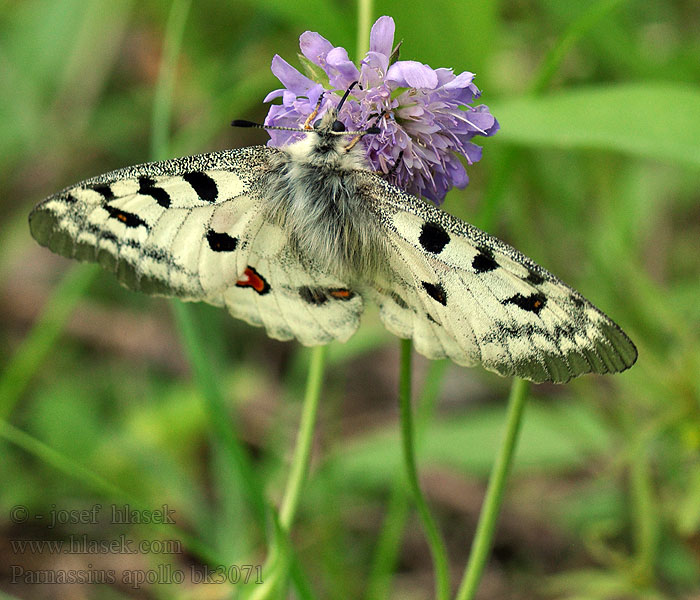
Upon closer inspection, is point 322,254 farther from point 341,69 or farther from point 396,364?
point 396,364

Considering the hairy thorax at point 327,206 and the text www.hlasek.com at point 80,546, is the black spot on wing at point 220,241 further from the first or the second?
the text www.hlasek.com at point 80,546

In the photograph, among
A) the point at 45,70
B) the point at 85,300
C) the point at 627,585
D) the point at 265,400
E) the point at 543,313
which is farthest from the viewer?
the point at 45,70

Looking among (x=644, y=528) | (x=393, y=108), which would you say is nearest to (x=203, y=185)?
A: (x=393, y=108)

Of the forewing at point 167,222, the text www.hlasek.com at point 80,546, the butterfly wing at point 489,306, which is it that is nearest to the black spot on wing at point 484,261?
the butterfly wing at point 489,306

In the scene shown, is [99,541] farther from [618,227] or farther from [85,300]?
[618,227]

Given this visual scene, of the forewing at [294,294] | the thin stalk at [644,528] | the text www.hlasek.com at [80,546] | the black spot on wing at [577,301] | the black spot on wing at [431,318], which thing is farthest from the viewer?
the text www.hlasek.com at [80,546]

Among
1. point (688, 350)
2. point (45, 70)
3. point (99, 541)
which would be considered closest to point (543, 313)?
point (688, 350)

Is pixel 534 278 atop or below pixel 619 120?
below
